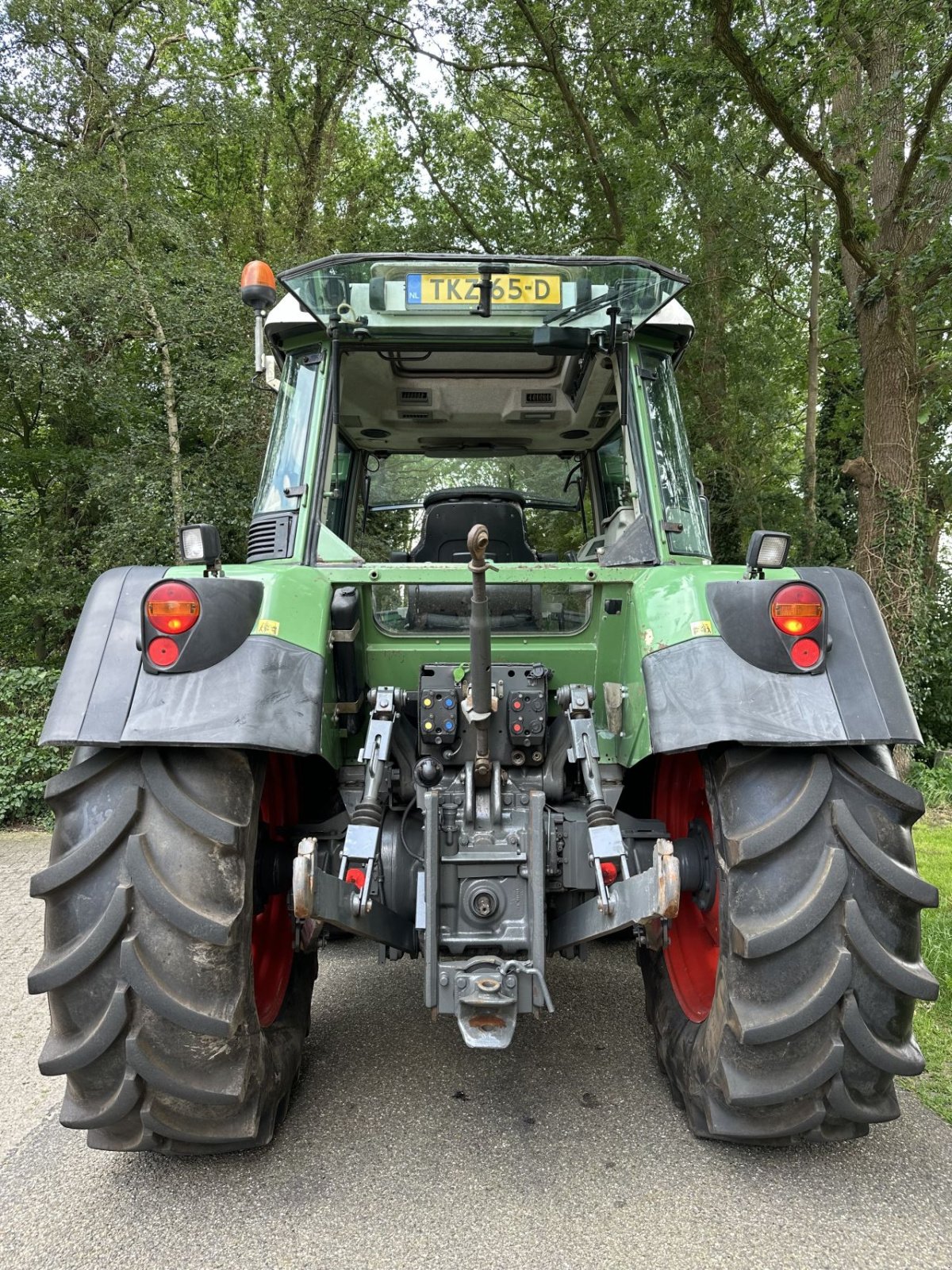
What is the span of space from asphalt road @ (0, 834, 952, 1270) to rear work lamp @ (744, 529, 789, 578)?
166 cm

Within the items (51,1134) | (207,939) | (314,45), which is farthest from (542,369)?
(314,45)

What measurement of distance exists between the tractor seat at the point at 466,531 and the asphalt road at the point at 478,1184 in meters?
2.06

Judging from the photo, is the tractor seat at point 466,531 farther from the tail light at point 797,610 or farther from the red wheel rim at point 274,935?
the tail light at point 797,610

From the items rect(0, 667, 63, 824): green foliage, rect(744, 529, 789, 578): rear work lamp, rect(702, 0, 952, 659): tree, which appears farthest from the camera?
rect(0, 667, 63, 824): green foliage

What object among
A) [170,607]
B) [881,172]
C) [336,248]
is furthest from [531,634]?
[336,248]

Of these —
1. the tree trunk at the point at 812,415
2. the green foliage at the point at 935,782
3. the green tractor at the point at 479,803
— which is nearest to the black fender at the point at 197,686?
the green tractor at the point at 479,803

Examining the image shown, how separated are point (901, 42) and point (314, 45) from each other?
8438 mm

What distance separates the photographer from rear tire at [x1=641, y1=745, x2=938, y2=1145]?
224 cm

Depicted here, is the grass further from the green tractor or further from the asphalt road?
the green tractor

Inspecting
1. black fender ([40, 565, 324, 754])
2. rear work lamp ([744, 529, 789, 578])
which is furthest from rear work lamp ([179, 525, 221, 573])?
rear work lamp ([744, 529, 789, 578])

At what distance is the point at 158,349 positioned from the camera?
431 inches

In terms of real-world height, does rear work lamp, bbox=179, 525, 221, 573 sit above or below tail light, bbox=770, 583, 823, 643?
above

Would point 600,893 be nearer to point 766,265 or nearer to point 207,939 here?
point 207,939

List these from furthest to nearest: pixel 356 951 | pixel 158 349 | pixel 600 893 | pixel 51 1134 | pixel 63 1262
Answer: pixel 158 349 < pixel 356 951 < pixel 51 1134 < pixel 600 893 < pixel 63 1262
